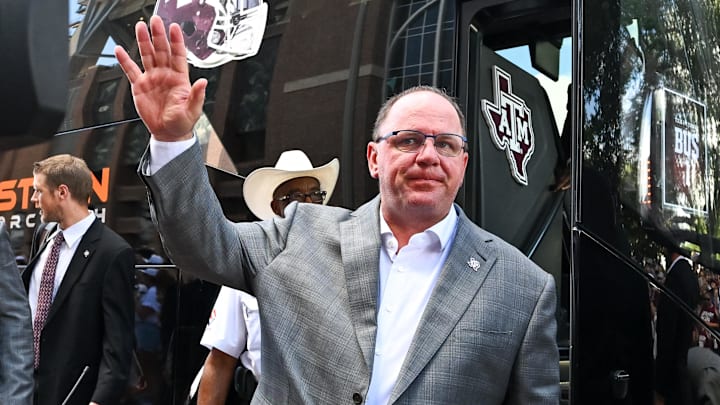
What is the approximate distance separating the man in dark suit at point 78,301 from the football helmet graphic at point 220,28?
0.81 meters

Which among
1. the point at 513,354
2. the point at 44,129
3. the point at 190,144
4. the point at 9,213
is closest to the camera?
the point at 44,129

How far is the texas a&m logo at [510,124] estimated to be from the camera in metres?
3.48

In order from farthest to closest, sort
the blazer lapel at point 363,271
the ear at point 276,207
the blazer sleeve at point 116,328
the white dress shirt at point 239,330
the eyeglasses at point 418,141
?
1. the blazer sleeve at point 116,328
2. the ear at point 276,207
3. the white dress shirt at point 239,330
4. the eyeglasses at point 418,141
5. the blazer lapel at point 363,271

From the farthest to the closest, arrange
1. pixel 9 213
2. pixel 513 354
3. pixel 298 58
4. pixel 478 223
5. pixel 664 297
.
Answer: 1. pixel 9 213
2. pixel 298 58
3. pixel 478 223
4. pixel 664 297
5. pixel 513 354

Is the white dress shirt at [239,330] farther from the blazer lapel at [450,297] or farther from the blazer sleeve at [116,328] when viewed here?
the blazer lapel at [450,297]

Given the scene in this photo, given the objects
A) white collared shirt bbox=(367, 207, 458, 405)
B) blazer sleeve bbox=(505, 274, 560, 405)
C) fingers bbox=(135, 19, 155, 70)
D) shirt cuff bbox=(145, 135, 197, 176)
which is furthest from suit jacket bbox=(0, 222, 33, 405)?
blazer sleeve bbox=(505, 274, 560, 405)

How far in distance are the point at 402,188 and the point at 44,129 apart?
3.76 ft

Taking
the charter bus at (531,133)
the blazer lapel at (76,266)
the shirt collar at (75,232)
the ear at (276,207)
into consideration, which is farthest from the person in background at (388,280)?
the shirt collar at (75,232)

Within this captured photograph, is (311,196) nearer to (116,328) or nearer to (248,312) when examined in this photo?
(248,312)

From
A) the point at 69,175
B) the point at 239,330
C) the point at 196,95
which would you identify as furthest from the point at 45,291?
the point at 196,95

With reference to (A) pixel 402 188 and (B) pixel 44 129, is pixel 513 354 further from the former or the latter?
(B) pixel 44 129

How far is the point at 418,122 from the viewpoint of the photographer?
2330mm

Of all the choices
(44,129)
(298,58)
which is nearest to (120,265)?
(298,58)

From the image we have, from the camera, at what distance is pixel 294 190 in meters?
3.67
